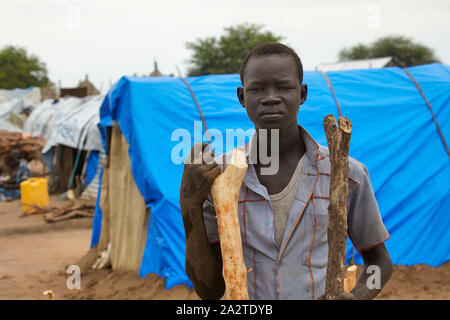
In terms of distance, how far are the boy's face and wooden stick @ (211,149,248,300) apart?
19 cm

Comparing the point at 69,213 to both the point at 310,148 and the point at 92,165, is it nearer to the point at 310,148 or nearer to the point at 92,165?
the point at 92,165

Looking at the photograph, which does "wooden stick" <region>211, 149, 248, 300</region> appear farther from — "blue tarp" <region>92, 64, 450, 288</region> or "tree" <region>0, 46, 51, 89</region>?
"tree" <region>0, 46, 51, 89</region>

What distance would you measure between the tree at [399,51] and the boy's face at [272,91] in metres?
32.8

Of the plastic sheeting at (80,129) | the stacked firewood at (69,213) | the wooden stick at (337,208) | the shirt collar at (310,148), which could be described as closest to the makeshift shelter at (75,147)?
the plastic sheeting at (80,129)

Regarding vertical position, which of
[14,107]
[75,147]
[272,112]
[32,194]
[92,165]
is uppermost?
[272,112]

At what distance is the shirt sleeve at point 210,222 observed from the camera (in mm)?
1324

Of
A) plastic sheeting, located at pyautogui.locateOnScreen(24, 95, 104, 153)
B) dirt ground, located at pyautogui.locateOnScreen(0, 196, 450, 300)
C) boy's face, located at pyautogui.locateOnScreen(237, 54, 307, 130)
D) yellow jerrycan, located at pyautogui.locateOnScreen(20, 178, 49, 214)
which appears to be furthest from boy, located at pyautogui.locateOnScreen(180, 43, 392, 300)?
yellow jerrycan, located at pyautogui.locateOnScreen(20, 178, 49, 214)

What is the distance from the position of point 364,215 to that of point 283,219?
0.25m

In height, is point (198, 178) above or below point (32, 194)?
above

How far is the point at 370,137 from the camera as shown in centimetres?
471

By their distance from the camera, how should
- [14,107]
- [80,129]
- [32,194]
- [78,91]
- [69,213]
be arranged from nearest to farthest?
1. [69,213]
2. [32,194]
3. [80,129]
4. [78,91]
5. [14,107]

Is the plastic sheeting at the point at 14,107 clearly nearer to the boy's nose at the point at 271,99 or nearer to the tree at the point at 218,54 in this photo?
the tree at the point at 218,54

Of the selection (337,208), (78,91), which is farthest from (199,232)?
(78,91)

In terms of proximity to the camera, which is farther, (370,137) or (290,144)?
(370,137)
